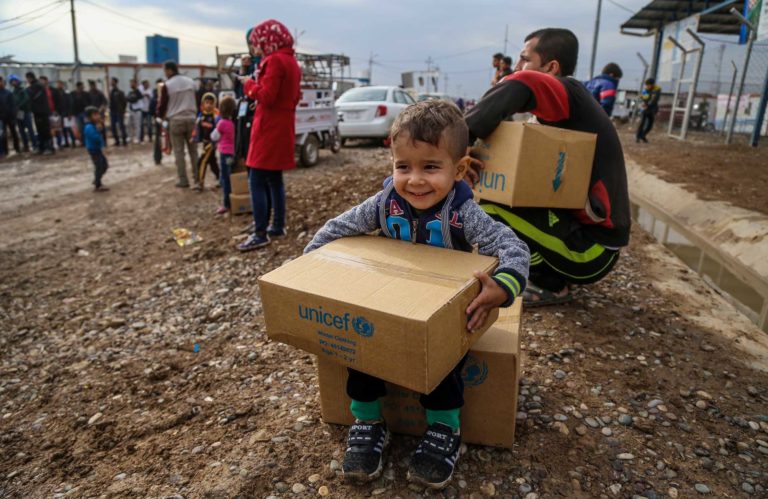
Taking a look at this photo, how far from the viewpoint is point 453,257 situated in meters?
1.84

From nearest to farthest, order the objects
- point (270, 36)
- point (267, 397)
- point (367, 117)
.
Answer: point (267, 397) → point (270, 36) → point (367, 117)

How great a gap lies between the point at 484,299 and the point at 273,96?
345cm

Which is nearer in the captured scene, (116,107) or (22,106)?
(22,106)

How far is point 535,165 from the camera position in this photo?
2836 mm

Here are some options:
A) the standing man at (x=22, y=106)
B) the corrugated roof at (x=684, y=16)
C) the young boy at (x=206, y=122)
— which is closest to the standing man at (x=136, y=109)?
the standing man at (x=22, y=106)

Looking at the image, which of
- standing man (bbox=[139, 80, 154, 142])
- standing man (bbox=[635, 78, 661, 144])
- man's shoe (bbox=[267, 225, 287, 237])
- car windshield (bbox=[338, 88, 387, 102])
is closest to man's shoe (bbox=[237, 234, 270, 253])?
man's shoe (bbox=[267, 225, 287, 237])

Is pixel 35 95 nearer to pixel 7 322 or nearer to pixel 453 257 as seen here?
pixel 7 322

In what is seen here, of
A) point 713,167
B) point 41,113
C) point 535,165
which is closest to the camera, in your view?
point 535,165

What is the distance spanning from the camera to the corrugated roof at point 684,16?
17.0 m

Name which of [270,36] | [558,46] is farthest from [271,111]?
[558,46]

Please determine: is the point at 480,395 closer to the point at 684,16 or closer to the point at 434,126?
the point at 434,126

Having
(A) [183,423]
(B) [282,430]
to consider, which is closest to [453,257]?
(B) [282,430]

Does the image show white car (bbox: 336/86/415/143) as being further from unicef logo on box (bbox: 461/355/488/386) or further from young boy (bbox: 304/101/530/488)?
unicef logo on box (bbox: 461/355/488/386)

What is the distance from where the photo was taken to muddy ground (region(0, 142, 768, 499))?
6.38 ft
